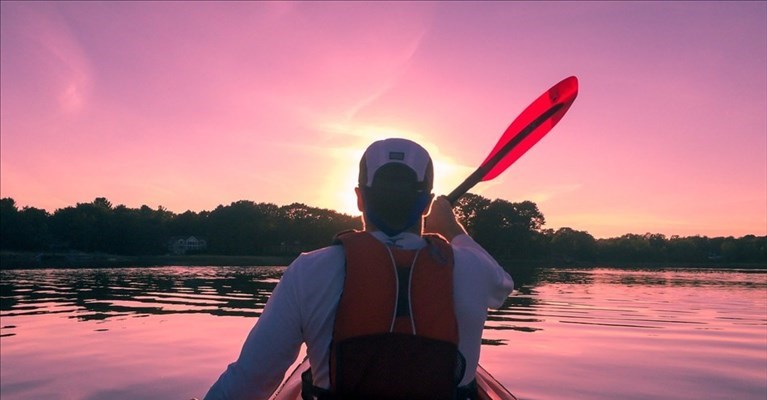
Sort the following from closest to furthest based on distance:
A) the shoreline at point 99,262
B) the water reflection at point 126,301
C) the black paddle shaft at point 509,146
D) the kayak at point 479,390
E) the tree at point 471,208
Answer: the kayak at point 479,390
the black paddle shaft at point 509,146
the water reflection at point 126,301
the shoreline at point 99,262
the tree at point 471,208

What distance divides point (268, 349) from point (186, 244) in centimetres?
11370

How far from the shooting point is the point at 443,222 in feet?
9.37

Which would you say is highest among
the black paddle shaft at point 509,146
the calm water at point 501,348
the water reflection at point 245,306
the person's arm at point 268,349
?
the black paddle shaft at point 509,146

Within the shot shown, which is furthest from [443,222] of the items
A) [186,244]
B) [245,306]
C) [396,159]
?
[186,244]

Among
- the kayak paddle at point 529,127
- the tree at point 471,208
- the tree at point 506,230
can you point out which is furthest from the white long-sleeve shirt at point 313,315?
the tree at point 471,208

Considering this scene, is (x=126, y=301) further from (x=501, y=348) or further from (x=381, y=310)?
(x=381, y=310)

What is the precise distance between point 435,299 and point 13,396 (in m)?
6.39

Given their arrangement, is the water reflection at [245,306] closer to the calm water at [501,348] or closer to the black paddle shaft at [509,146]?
the calm water at [501,348]

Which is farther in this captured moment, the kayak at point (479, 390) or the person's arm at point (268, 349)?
the kayak at point (479, 390)

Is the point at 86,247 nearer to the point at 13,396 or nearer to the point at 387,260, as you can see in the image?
the point at 13,396

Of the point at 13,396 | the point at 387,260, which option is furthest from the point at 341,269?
the point at 13,396

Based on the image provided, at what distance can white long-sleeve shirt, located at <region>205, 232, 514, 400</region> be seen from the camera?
83.8 inches

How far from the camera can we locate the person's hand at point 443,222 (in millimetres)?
2822

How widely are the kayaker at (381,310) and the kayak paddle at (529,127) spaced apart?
1.89m
